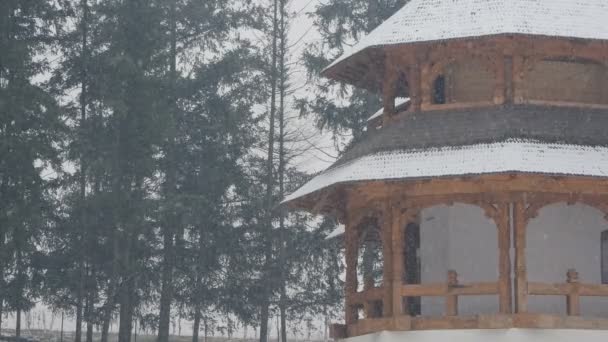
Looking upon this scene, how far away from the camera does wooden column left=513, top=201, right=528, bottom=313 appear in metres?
23.0

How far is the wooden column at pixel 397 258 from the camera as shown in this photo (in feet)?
78.6

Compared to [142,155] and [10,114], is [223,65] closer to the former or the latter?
[142,155]

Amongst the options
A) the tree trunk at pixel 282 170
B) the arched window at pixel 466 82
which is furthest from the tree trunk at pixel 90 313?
the arched window at pixel 466 82

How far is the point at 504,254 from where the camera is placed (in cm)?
2323

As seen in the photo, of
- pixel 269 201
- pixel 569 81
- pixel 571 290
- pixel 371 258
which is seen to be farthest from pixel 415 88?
pixel 269 201

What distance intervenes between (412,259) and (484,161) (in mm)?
5082

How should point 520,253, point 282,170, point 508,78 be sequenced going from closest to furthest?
point 520,253, point 508,78, point 282,170

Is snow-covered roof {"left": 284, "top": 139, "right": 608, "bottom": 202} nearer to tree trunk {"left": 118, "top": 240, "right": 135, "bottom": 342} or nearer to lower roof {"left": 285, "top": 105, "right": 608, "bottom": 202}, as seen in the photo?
lower roof {"left": 285, "top": 105, "right": 608, "bottom": 202}

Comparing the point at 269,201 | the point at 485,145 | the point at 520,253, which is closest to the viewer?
the point at 520,253

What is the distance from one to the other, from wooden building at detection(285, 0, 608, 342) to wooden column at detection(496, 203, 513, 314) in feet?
0.08

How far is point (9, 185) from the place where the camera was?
34875 mm

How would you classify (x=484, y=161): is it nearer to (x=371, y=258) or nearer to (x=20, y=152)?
(x=20, y=152)

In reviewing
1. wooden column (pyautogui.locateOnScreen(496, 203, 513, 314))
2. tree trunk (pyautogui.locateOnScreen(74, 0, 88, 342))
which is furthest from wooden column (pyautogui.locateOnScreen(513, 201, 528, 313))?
tree trunk (pyautogui.locateOnScreen(74, 0, 88, 342))

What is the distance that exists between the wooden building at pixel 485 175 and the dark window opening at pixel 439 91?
10 centimetres
